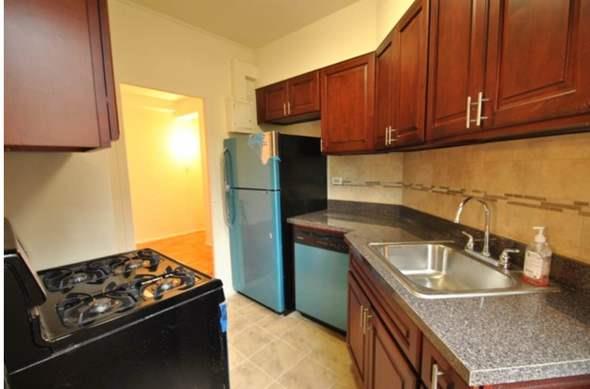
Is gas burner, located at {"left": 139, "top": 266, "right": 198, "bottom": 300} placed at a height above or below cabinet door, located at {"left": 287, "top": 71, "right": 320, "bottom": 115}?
below

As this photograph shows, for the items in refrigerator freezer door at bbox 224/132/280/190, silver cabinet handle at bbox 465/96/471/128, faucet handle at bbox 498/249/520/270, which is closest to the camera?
silver cabinet handle at bbox 465/96/471/128

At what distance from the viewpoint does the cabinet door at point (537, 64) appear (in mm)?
656

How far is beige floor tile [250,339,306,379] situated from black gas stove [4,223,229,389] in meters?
0.70

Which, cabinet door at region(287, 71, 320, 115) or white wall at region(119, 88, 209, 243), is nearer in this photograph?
cabinet door at region(287, 71, 320, 115)

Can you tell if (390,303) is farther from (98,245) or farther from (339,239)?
(98,245)

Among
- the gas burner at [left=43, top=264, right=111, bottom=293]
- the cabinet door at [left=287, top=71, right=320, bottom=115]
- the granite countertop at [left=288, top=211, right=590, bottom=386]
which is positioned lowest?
the gas burner at [left=43, top=264, right=111, bottom=293]

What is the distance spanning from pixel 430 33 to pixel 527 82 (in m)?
0.62

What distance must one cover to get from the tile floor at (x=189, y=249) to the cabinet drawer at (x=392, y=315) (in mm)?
2680

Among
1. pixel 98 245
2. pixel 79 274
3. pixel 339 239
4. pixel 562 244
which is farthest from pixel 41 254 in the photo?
pixel 562 244

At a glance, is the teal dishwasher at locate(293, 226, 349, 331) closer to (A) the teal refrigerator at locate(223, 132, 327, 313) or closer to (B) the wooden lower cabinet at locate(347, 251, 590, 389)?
(A) the teal refrigerator at locate(223, 132, 327, 313)

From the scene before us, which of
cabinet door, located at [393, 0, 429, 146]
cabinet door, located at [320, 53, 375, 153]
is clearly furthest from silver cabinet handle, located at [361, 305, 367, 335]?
cabinet door, located at [320, 53, 375, 153]

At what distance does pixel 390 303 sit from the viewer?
1040 millimetres

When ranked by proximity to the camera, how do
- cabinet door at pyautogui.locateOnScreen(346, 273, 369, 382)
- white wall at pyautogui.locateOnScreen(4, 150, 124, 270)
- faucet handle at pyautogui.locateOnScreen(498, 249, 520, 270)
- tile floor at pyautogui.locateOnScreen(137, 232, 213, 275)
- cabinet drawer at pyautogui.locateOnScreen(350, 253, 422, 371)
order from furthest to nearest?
tile floor at pyautogui.locateOnScreen(137, 232, 213, 275), white wall at pyautogui.locateOnScreen(4, 150, 124, 270), cabinet door at pyautogui.locateOnScreen(346, 273, 369, 382), faucet handle at pyautogui.locateOnScreen(498, 249, 520, 270), cabinet drawer at pyautogui.locateOnScreen(350, 253, 422, 371)

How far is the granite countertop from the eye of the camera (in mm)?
589
